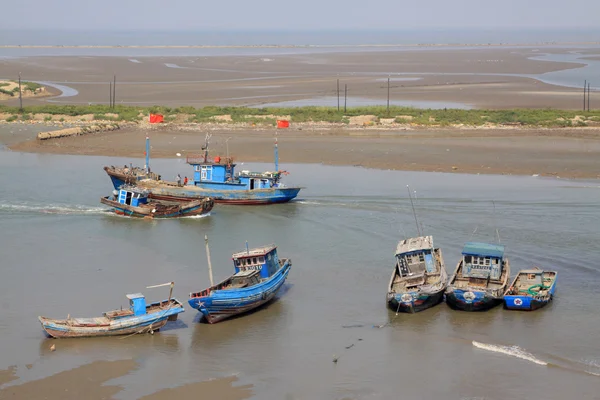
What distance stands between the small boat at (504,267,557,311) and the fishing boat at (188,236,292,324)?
307 inches

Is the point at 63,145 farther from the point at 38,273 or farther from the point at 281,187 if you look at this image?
the point at 38,273

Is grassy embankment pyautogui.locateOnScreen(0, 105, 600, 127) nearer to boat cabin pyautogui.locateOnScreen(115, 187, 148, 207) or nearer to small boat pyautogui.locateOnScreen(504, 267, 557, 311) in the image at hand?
boat cabin pyautogui.locateOnScreen(115, 187, 148, 207)

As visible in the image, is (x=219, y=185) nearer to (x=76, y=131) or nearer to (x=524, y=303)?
(x=524, y=303)

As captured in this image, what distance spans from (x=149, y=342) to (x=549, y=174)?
31.4 metres

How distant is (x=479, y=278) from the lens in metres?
30.7

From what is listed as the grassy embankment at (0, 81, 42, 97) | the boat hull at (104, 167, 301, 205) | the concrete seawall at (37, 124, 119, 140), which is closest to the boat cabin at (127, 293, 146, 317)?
the boat hull at (104, 167, 301, 205)

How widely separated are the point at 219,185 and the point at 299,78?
212 feet

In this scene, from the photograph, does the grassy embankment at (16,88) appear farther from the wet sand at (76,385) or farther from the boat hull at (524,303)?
the boat hull at (524,303)

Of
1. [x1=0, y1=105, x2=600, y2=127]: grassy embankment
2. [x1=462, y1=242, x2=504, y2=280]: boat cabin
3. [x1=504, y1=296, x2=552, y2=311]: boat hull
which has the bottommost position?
[x1=504, y1=296, x2=552, y2=311]: boat hull

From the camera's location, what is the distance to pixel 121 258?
1422 inches

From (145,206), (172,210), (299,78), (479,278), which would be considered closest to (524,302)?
(479,278)

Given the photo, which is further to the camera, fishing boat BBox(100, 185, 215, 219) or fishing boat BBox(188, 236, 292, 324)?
fishing boat BBox(100, 185, 215, 219)

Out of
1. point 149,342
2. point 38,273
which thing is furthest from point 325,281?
point 38,273

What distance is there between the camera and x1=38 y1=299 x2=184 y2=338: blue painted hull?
2658 centimetres
